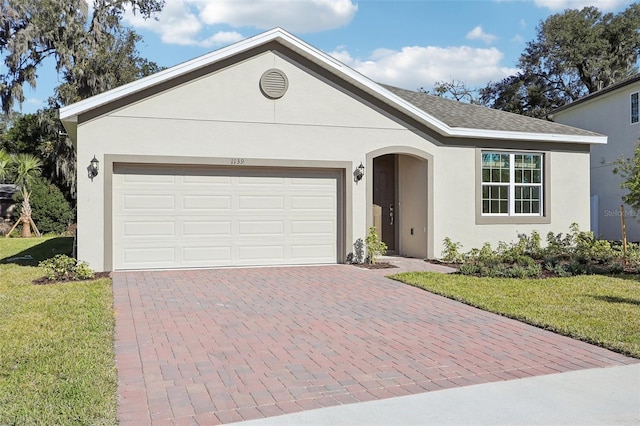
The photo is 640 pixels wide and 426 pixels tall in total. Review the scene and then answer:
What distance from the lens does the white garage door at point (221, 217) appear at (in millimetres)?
11742

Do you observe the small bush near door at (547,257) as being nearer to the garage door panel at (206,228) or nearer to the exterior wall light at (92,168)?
the garage door panel at (206,228)

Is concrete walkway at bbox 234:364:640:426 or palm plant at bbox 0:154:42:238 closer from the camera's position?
concrete walkway at bbox 234:364:640:426

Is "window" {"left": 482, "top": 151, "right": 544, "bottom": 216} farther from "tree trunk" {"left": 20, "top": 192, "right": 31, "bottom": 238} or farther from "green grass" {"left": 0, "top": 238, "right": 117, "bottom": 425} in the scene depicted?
"tree trunk" {"left": 20, "top": 192, "right": 31, "bottom": 238}

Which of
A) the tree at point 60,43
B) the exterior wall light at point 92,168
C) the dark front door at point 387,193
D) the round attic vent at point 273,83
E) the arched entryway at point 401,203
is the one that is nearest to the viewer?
the exterior wall light at point 92,168

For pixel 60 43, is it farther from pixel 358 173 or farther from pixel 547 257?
pixel 547 257

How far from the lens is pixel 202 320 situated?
23.3 feet

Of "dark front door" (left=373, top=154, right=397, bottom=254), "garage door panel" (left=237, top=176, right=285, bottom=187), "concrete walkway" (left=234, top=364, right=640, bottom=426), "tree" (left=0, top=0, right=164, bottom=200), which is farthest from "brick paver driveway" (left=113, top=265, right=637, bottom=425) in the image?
"tree" (left=0, top=0, right=164, bottom=200)

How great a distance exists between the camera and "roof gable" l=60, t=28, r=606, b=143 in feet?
37.2

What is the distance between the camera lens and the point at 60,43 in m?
26.8

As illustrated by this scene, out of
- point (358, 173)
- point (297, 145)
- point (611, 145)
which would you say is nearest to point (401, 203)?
point (358, 173)

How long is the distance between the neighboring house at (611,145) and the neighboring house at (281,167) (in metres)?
7.05

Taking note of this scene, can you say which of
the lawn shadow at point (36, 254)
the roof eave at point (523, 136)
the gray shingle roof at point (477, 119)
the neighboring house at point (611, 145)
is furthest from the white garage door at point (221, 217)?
the neighboring house at point (611, 145)

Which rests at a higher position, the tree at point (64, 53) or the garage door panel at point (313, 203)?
the tree at point (64, 53)

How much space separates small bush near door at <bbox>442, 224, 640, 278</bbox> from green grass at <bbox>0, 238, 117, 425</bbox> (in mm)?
7509
